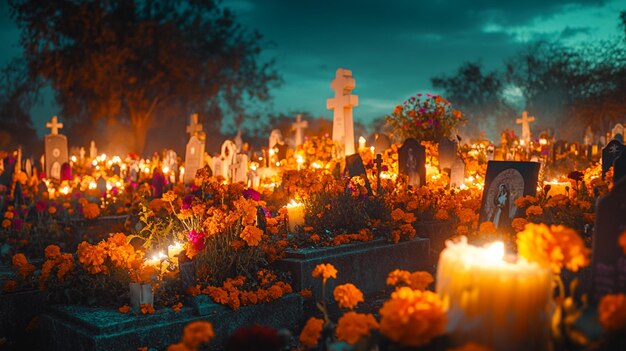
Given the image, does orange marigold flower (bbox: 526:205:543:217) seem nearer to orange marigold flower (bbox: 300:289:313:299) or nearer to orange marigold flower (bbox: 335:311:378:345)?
orange marigold flower (bbox: 300:289:313:299)

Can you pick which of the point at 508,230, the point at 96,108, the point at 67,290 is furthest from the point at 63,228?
the point at 96,108

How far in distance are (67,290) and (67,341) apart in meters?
0.57

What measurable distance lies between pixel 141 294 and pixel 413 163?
652 centimetres

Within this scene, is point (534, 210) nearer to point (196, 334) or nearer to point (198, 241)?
point (198, 241)

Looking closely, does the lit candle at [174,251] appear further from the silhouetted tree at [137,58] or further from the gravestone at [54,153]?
the silhouetted tree at [137,58]

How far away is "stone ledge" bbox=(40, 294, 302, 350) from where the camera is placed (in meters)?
5.12

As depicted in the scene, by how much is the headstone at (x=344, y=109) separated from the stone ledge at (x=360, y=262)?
8.42 meters

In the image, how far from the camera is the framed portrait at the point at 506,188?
7660 millimetres

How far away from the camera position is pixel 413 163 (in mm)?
11102

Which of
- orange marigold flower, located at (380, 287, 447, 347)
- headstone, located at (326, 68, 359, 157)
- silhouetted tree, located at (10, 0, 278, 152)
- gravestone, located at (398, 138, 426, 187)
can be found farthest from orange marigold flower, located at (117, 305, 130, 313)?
silhouetted tree, located at (10, 0, 278, 152)

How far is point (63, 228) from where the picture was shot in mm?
11188

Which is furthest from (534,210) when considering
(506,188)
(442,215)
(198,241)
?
(198,241)

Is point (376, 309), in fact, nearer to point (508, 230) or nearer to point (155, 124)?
point (508, 230)

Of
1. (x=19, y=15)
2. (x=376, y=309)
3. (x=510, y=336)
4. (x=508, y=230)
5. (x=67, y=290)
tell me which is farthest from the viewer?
(x=19, y=15)
